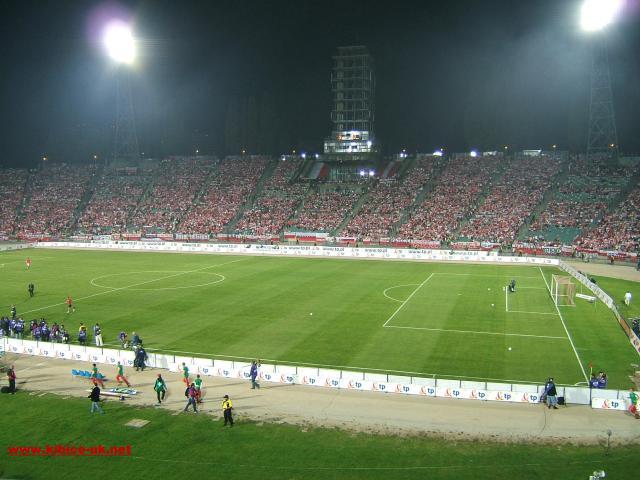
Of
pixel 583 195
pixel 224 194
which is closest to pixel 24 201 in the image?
pixel 224 194

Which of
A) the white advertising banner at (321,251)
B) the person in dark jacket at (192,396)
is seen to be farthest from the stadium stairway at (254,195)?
the person in dark jacket at (192,396)

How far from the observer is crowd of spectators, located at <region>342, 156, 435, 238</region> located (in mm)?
78688

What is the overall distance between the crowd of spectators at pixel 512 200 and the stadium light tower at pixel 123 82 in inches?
2269

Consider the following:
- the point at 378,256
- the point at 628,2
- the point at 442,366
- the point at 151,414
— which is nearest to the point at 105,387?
the point at 151,414

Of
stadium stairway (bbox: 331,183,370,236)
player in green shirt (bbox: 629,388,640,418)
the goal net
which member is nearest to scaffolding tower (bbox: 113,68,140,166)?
stadium stairway (bbox: 331,183,370,236)

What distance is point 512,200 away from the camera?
7700 centimetres

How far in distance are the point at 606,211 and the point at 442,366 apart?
179 ft

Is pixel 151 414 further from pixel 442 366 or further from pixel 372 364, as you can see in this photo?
pixel 442 366

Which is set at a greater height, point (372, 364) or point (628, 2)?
point (628, 2)

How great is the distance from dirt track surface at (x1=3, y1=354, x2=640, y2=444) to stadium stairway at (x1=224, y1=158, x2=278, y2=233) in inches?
2443

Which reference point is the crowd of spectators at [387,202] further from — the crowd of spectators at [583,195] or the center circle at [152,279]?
the center circle at [152,279]

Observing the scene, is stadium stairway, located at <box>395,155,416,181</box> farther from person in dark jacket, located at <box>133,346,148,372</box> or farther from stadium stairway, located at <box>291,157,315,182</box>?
person in dark jacket, located at <box>133,346,148,372</box>

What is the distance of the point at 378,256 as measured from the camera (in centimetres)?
6631

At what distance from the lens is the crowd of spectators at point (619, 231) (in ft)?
203
